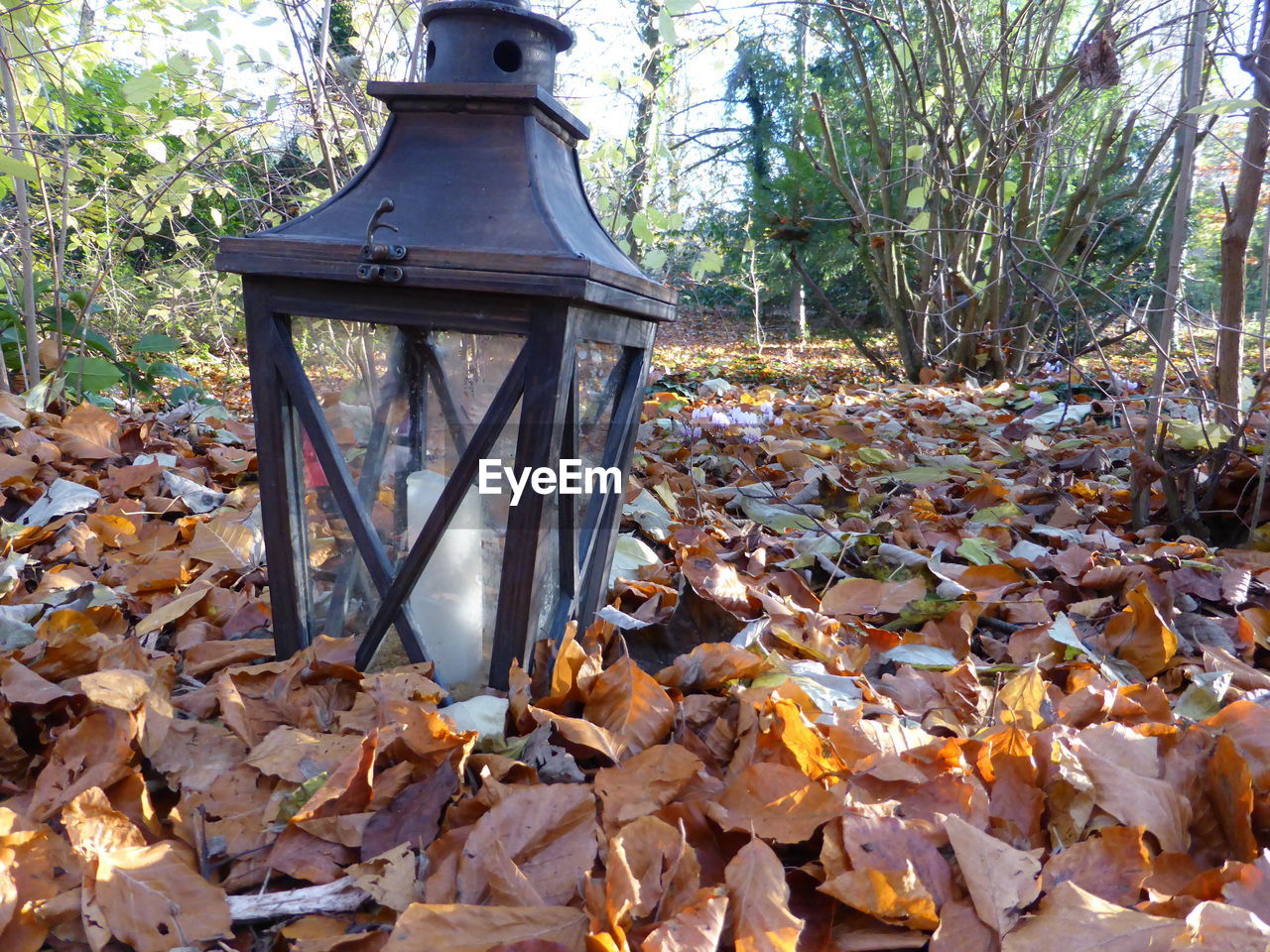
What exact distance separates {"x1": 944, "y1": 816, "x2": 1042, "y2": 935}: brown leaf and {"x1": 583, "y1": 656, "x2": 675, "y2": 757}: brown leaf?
0.35 meters

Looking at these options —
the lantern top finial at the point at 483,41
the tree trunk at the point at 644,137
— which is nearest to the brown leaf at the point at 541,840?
the lantern top finial at the point at 483,41

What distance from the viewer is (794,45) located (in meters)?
12.0

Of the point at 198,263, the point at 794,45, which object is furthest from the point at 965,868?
the point at 794,45

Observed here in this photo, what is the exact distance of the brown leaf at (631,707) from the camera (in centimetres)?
100

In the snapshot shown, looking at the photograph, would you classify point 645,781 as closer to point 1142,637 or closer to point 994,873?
point 994,873

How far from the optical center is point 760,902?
28.4 inches

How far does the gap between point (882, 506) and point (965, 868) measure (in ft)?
4.98

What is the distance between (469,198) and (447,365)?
0.21 m

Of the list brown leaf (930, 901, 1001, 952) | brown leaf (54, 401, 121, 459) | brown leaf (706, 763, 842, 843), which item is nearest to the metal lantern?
brown leaf (706, 763, 842, 843)

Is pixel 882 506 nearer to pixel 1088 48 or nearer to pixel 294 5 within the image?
pixel 1088 48

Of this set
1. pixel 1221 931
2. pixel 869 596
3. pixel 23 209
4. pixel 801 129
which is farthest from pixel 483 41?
pixel 801 129

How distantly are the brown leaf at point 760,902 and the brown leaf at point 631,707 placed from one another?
0.23 m

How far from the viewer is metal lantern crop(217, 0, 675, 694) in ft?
3.17

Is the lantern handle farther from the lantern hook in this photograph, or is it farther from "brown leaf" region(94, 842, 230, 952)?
"brown leaf" region(94, 842, 230, 952)
